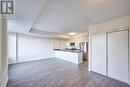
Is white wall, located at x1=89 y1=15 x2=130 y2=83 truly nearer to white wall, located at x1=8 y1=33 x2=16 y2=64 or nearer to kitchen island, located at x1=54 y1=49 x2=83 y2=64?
kitchen island, located at x1=54 y1=49 x2=83 y2=64

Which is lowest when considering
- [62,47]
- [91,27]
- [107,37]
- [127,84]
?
[127,84]

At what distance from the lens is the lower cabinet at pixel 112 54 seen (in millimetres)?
3389

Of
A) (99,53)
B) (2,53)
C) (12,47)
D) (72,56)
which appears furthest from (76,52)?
(2,53)

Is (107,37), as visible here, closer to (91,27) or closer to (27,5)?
(91,27)

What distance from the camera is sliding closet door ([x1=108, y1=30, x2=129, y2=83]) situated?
3.36m

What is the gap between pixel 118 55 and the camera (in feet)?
11.8

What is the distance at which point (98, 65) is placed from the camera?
443 cm

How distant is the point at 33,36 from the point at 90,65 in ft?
19.8

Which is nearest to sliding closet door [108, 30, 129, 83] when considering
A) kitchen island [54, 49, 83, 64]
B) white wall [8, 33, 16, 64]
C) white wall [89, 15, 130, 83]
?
white wall [89, 15, 130, 83]

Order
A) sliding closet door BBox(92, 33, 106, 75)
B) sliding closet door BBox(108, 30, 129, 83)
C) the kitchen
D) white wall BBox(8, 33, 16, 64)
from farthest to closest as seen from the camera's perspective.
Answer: the kitchen, white wall BBox(8, 33, 16, 64), sliding closet door BBox(92, 33, 106, 75), sliding closet door BBox(108, 30, 129, 83)

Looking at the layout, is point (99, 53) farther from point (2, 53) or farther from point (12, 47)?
point (12, 47)

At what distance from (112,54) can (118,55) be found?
0.26 m

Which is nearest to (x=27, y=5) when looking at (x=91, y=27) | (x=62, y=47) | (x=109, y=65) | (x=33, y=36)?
(x=91, y=27)

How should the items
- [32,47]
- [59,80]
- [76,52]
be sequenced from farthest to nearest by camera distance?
[32,47] → [76,52] → [59,80]
